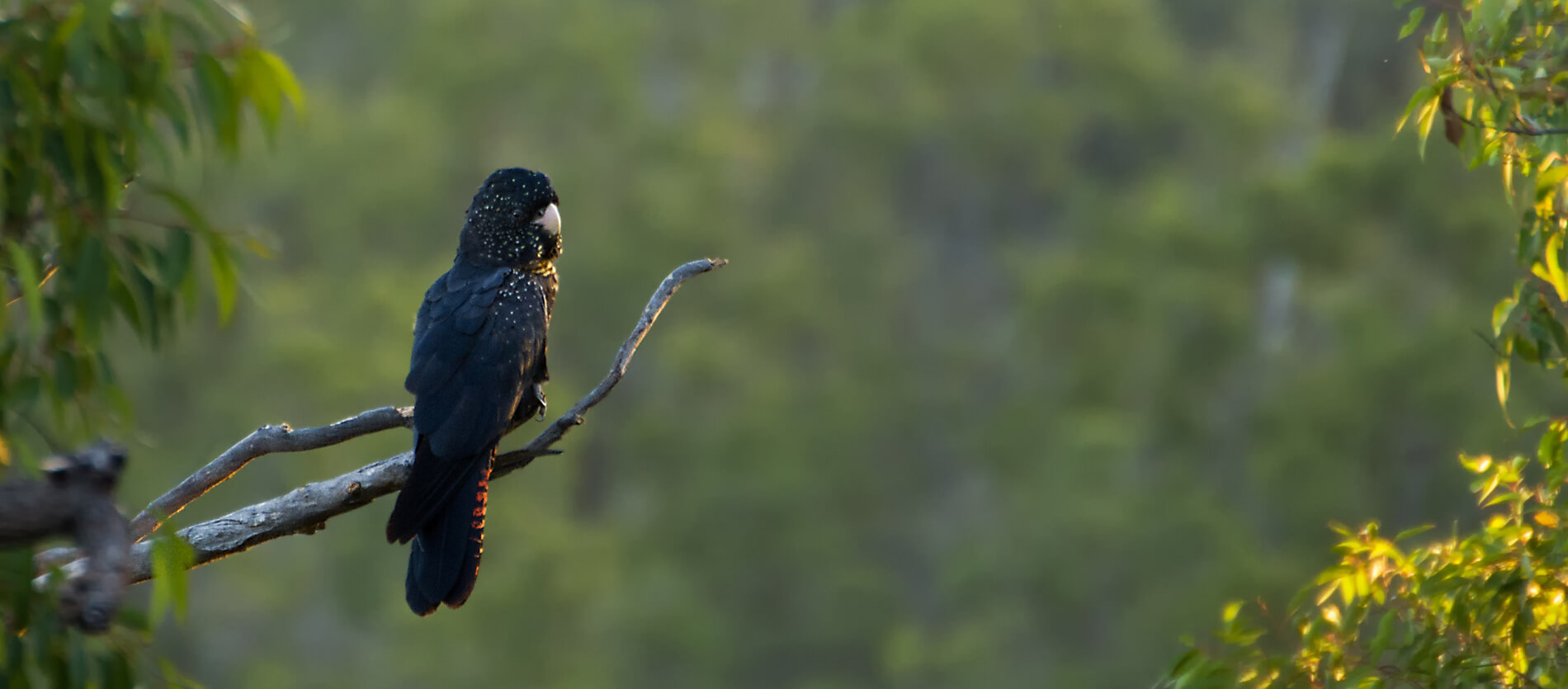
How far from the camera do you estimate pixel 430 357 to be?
4242 mm

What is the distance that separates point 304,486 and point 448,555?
0.50 metres

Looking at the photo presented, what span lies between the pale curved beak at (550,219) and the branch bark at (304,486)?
3.93ft

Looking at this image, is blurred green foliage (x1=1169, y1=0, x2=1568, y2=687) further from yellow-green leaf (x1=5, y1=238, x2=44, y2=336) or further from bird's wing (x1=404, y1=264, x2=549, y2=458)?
yellow-green leaf (x1=5, y1=238, x2=44, y2=336)

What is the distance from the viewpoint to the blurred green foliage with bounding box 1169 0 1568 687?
3373 millimetres

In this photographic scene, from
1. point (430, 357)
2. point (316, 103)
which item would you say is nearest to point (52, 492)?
point (430, 357)

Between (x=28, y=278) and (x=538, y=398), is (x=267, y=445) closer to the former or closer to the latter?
(x=538, y=398)

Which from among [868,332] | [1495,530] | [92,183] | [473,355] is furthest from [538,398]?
[868,332]

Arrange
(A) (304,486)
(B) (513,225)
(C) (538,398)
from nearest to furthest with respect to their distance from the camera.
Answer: (A) (304,486)
(C) (538,398)
(B) (513,225)

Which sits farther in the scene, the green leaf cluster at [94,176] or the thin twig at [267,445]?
the thin twig at [267,445]

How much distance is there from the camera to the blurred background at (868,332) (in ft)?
79.2

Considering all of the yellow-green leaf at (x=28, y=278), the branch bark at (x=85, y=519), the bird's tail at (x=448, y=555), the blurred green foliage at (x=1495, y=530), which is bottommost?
the branch bark at (x=85, y=519)

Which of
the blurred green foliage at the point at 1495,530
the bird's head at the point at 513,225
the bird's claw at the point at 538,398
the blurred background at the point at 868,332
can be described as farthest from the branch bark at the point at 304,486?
the blurred background at the point at 868,332

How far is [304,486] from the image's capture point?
3.32 metres

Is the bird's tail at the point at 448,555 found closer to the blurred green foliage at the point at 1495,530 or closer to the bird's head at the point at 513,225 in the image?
the bird's head at the point at 513,225
